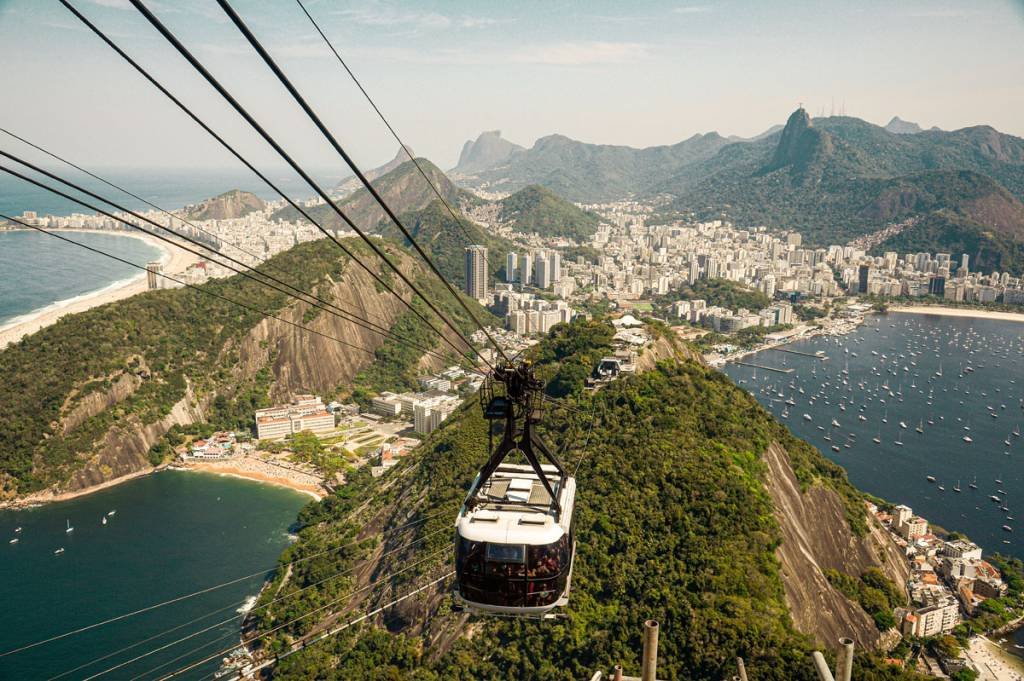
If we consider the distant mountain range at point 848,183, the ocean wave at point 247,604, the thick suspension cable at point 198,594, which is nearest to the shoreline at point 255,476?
the thick suspension cable at point 198,594

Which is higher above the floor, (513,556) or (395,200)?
(395,200)

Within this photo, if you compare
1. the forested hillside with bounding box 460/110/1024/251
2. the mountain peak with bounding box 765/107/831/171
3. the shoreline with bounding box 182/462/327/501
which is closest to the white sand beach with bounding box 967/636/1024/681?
the shoreline with bounding box 182/462/327/501

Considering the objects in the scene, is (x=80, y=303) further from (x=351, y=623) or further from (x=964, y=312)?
(x=964, y=312)

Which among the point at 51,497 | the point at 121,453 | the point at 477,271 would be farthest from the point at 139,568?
the point at 477,271

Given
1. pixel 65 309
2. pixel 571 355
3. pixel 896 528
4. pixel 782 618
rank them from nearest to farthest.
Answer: pixel 782 618 → pixel 896 528 → pixel 571 355 → pixel 65 309

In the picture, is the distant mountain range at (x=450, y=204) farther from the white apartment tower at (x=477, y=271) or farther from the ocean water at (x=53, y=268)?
the white apartment tower at (x=477, y=271)

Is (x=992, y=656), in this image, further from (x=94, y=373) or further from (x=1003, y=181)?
(x=1003, y=181)

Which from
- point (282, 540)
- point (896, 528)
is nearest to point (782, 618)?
point (896, 528)
